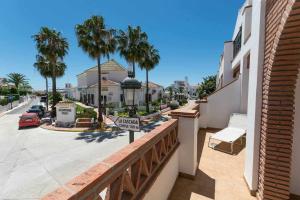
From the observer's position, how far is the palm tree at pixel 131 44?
21.7 meters

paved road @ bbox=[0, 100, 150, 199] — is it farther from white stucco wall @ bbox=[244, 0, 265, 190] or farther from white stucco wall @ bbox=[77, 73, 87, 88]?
white stucco wall @ bbox=[77, 73, 87, 88]

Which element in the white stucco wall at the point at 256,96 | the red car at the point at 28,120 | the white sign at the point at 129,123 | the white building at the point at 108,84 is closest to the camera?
the white sign at the point at 129,123

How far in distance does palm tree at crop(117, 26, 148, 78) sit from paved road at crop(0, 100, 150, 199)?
35.4 ft

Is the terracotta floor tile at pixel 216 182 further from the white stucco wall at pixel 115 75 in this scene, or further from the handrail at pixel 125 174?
the white stucco wall at pixel 115 75

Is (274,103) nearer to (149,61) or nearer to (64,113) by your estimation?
(64,113)

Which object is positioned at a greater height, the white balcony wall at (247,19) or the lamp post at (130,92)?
the white balcony wall at (247,19)

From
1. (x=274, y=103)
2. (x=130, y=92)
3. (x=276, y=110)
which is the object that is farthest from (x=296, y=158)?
(x=130, y=92)

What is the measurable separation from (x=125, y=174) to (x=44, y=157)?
9.79 meters

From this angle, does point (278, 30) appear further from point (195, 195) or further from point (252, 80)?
point (195, 195)

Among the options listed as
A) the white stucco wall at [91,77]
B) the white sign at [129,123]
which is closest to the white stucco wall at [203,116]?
the white sign at [129,123]

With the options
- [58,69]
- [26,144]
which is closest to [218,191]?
[26,144]

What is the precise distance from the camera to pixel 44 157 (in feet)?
32.7

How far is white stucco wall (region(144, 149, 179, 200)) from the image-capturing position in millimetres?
3242

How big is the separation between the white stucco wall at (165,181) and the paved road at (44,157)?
15.9ft
